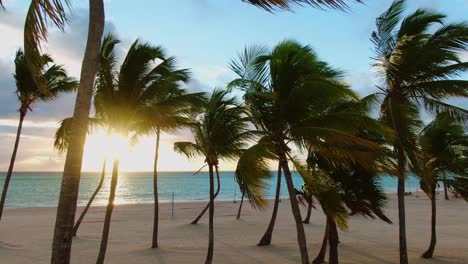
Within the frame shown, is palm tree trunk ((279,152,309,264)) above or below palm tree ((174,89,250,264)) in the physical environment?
below

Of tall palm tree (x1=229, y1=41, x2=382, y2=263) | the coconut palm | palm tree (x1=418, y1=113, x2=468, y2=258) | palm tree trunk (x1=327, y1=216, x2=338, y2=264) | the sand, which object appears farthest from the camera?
the sand

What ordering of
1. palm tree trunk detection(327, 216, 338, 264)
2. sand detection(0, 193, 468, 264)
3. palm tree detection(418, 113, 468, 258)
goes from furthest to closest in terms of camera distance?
sand detection(0, 193, 468, 264)
palm tree detection(418, 113, 468, 258)
palm tree trunk detection(327, 216, 338, 264)

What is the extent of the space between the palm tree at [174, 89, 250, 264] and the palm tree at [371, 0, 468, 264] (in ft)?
12.6

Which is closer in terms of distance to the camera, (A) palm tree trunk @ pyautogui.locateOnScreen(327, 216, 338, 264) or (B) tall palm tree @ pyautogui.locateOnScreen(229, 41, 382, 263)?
(B) tall palm tree @ pyautogui.locateOnScreen(229, 41, 382, 263)

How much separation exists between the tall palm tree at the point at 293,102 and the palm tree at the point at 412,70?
1.43m

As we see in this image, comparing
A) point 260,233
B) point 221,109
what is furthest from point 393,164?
point 260,233

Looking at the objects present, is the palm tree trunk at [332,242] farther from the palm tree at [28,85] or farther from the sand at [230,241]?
the palm tree at [28,85]

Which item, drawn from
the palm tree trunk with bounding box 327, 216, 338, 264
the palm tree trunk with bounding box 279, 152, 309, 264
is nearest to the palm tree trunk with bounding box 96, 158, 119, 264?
the palm tree trunk with bounding box 279, 152, 309, 264

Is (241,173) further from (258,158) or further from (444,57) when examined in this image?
A: (444,57)

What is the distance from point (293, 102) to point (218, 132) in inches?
147

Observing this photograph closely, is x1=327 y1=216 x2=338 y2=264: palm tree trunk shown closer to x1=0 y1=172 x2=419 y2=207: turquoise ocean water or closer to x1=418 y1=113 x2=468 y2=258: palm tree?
x1=418 y1=113 x2=468 y2=258: palm tree

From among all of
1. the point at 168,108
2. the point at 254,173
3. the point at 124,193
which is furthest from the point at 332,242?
the point at 124,193

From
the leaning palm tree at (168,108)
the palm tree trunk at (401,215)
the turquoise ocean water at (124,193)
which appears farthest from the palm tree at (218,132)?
the turquoise ocean water at (124,193)

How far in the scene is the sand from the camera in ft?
42.7
